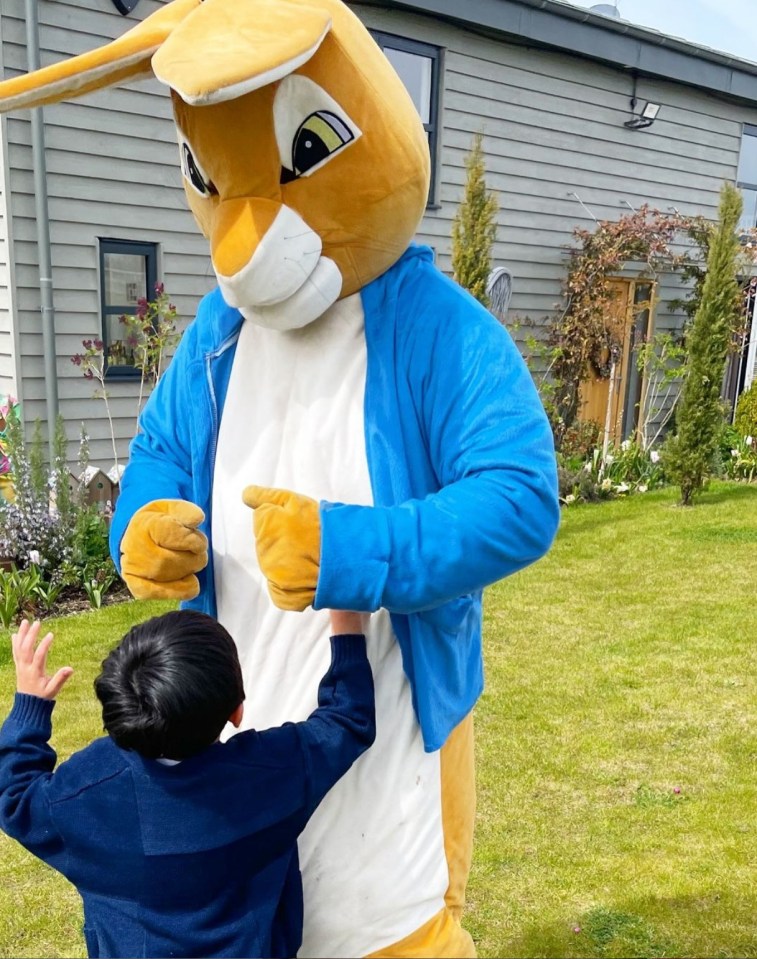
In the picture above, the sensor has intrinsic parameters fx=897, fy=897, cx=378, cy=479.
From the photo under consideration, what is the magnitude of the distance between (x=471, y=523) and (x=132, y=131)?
20.1 feet

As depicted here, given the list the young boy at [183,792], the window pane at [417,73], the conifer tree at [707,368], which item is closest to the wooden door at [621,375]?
the conifer tree at [707,368]

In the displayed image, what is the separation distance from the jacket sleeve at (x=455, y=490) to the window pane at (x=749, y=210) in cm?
1176

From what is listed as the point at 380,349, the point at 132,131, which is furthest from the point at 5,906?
the point at 132,131

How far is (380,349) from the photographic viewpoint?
5.03ft

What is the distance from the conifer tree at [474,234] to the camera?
748 cm

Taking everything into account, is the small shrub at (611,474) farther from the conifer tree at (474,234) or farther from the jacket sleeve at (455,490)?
the jacket sleeve at (455,490)

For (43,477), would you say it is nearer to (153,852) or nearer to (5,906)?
(5,906)

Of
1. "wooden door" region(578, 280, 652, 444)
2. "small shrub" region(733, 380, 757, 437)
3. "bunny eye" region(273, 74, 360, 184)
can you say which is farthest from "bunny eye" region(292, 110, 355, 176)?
"small shrub" region(733, 380, 757, 437)

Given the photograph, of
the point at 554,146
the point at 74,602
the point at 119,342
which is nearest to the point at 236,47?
the point at 74,602

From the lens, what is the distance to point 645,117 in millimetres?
9930

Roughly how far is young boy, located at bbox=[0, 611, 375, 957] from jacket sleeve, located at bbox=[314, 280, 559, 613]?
222mm

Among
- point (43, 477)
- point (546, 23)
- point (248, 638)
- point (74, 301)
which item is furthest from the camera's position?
point (546, 23)

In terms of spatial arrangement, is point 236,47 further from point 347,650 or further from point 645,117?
point 645,117

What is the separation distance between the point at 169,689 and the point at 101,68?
98 cm
